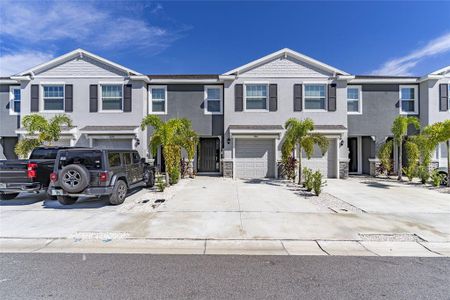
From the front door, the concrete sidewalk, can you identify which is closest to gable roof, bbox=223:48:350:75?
the front door

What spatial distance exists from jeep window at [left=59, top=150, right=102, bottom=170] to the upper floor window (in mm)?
7541

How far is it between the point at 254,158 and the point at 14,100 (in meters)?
15.4

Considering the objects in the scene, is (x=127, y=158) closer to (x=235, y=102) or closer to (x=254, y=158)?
(x=235, y=102)

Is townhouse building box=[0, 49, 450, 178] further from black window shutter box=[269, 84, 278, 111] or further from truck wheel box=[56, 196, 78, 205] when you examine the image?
truck wheel box=[56, 196, 78, 205]

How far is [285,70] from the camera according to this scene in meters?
14.2

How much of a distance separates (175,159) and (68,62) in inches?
377

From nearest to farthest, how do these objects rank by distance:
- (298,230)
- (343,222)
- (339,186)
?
(298,230) < (343,222) < (339,186)

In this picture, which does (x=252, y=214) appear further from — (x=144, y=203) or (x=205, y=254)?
(x=144, y=203)

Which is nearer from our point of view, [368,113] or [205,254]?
[205,254]

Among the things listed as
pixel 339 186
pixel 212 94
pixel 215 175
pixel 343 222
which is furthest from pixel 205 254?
pixel 212 94

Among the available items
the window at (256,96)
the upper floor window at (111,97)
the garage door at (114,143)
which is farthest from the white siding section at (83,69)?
the window at (256,96)

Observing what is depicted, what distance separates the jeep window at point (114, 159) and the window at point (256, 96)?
8471 millimetres

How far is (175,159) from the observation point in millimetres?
11758

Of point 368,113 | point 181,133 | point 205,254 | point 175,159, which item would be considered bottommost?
point 205,254
